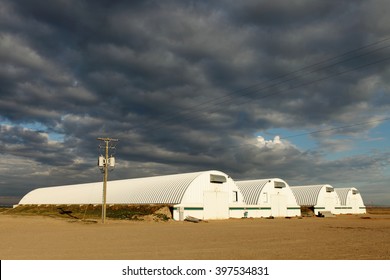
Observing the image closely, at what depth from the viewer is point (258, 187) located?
57.3 m

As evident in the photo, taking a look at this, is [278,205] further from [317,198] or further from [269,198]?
[317,198]

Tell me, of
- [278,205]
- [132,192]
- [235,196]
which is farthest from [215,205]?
[278,205]

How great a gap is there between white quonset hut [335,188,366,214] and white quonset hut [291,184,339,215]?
4.99m

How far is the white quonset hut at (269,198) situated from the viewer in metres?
55.1

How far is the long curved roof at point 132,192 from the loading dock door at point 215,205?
3262 mm

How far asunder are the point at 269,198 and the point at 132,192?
2184cm

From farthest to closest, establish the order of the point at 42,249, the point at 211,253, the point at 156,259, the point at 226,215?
1. the point at 226,215
2. the point at 42,249
3. the point at 211,253
4. the point at 156,259

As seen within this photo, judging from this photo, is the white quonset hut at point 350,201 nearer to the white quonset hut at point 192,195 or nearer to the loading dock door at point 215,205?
the white quonset hut at point 192,195

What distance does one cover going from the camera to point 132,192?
177 ft

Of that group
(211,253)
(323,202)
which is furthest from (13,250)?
(323,202)

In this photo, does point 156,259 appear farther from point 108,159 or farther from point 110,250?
point 108,159

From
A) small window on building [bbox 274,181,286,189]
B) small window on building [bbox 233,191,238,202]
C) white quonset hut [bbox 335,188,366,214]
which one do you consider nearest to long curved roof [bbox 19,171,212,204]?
small window on building [bbox 233,191,238,202]

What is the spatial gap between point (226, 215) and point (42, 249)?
33742 millimetres

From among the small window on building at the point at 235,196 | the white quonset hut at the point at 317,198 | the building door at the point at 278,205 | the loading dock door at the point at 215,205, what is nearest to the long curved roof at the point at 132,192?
the loading dock door at the point at 215,205
